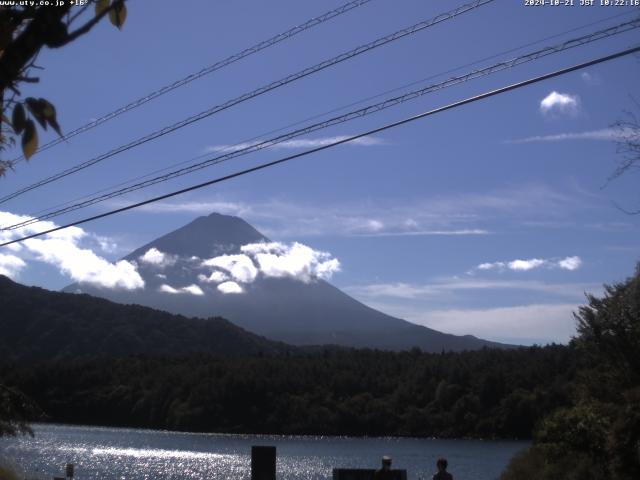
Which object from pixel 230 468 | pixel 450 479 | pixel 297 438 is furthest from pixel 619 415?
pixel 297 438

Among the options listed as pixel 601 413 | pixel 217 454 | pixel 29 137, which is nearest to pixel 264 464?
pixel 29 137

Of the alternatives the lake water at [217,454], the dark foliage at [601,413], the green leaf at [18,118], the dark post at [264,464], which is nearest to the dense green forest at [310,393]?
the lake water at [217,454]

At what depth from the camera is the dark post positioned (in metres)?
9.59

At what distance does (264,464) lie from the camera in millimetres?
9625

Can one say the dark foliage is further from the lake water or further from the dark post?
the lake water

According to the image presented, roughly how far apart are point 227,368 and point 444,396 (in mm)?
27655

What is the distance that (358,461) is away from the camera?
191 feet

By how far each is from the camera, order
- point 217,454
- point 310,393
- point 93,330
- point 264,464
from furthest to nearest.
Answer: point 93,330 < point 310,393 < point 217,454 < point 264,464

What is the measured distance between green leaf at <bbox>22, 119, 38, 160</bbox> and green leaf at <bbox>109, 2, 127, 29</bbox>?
1.47 feet

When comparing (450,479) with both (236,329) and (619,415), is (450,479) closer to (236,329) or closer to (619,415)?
(619,415)

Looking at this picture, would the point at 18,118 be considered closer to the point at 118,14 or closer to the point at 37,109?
the point at 37,109

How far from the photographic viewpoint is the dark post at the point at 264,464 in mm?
9594

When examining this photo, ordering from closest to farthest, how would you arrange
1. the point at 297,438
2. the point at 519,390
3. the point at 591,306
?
the point at 591,306, the point at 519,390, the point at 297,438

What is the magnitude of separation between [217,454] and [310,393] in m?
30.5
